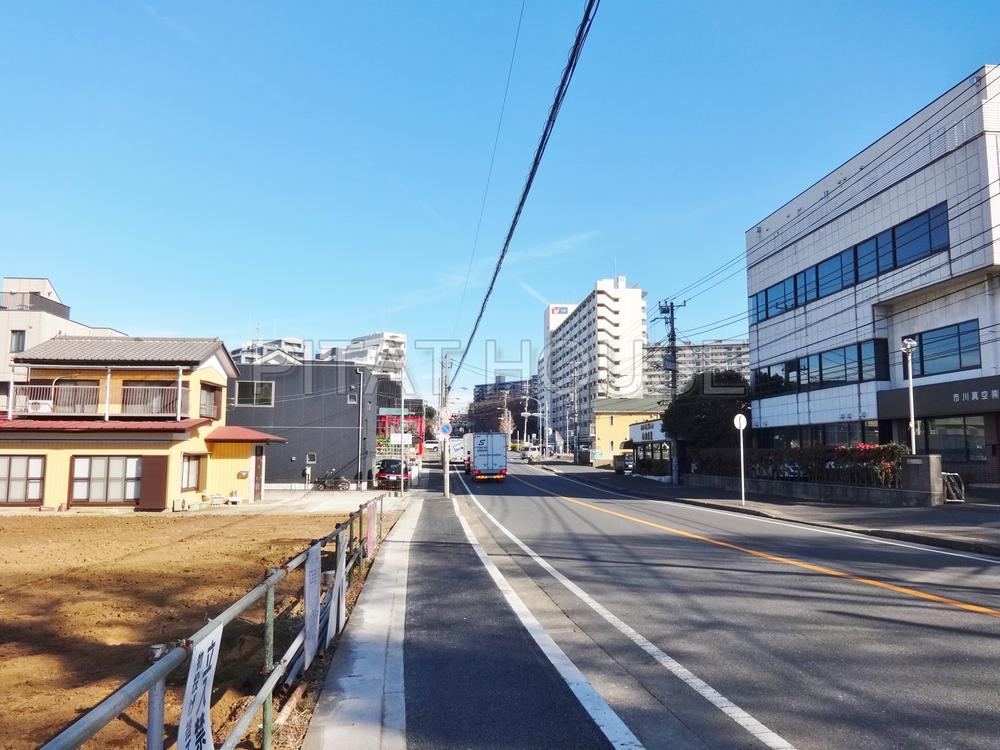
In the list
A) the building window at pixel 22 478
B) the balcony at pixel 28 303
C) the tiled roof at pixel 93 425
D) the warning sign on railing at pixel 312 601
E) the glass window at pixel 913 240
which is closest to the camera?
the warning sign on railing at pixel 312 601

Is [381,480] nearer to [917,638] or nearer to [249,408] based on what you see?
[249,408]

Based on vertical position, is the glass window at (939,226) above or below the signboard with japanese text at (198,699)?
above

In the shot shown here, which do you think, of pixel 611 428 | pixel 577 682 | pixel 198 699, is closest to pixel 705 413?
pixel 577 682

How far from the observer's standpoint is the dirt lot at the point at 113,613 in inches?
207

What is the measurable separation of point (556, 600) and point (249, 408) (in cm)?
3816

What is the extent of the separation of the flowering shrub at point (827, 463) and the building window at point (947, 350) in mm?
6936

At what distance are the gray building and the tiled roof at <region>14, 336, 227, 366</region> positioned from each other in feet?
35.4

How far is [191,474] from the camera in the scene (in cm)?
2998

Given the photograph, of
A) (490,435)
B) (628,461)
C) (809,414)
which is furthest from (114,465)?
(628,461)

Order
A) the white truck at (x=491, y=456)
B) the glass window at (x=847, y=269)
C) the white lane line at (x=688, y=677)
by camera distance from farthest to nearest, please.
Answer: the white truck at (x=491, y=456) < the glass window at (x=847, y=269) < the white lane line at (x=688, y=677)

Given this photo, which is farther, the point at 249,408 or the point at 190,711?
the point at 249,408

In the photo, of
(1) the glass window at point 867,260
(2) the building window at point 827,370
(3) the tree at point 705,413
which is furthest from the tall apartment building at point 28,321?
(1) the glass window at point 867,260

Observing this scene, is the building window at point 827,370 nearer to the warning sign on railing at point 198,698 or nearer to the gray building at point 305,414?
the gray building at point 305,414

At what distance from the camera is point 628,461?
5788 centimetres
